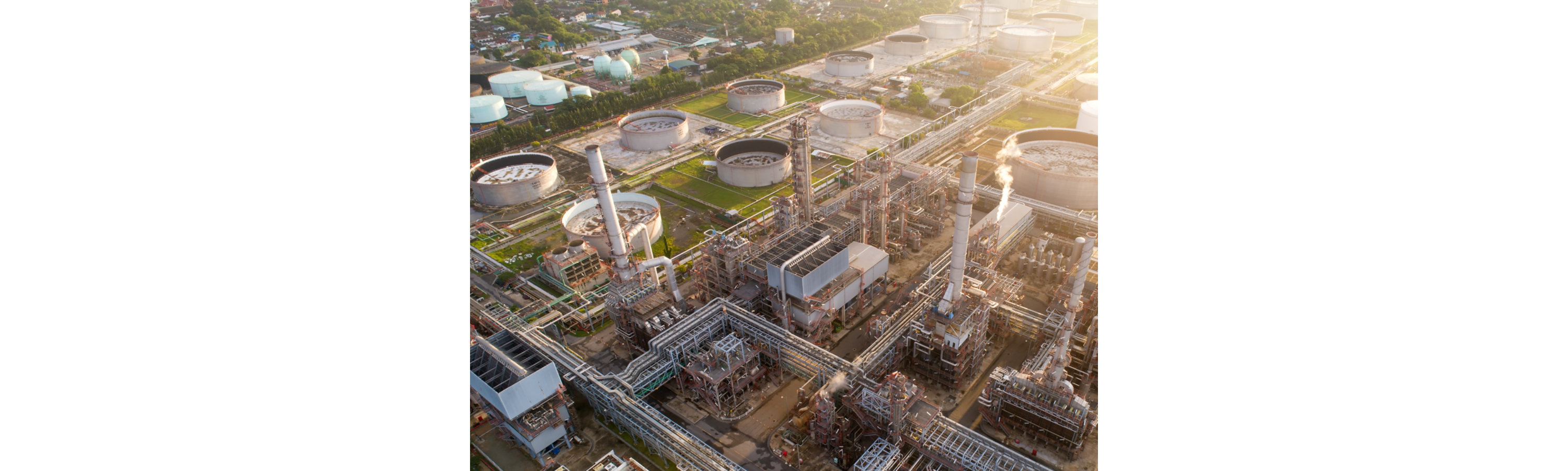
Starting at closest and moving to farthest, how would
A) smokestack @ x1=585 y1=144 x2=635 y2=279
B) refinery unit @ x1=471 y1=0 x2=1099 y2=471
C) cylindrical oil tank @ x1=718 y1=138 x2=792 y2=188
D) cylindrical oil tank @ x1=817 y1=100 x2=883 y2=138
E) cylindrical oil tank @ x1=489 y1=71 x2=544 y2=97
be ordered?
refinery unit @ x1=471 y1=0 x2=1099 y2=471, smokestack @ x1=585 y1=144 x2=635 y2=279, cylindrical oil tank @ x1=718 y1=138 x2=792 y2=188, cylindrical oil tank @ x1=817 y1=100 x2=883 y2=138, cylindrical oil tank @ x1=489 y1=71 x2=544 y2=97

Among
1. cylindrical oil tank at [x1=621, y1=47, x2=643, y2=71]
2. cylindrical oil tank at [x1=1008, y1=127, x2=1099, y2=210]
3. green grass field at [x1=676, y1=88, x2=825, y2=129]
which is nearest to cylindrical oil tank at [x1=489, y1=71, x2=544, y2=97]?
cylindrical oil tank at [x1=621, y1=47, x2=643, y2=71]

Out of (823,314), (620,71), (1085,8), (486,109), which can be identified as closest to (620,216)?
(823,314)

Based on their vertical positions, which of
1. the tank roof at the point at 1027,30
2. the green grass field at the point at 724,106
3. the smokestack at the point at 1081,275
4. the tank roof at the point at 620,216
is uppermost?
the smokestack at the point at 1081,275

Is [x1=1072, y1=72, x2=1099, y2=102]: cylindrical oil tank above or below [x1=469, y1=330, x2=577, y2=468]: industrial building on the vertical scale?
below

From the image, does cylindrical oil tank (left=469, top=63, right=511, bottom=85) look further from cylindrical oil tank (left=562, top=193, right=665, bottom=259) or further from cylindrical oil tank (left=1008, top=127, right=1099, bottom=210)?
cylindrical oil tank (left=1008, top=127, right=1099, bottom=210)

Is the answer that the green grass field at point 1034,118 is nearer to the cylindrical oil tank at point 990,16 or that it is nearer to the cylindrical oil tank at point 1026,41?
the cylindrical oil tank at point 1026,41

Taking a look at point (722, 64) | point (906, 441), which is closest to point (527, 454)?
point (906, 441)

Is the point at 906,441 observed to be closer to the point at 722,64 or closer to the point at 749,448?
the point at 749,448

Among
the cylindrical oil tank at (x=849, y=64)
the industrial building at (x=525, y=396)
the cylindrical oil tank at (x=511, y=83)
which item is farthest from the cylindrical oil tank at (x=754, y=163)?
the cylindrical oil tank at (x=511, y=83)
